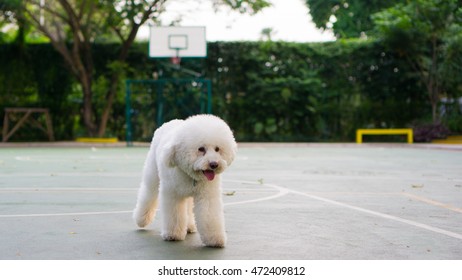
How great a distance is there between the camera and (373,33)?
2597 cm

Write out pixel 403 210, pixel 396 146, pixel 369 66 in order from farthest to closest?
pixel 369 66
pixel 396 146
pixel 403 210

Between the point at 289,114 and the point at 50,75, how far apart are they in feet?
30.1

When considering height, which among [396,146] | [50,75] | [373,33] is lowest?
→ [396,146]

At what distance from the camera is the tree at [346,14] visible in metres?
35.1

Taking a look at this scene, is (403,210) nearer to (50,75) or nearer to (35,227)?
(35,227)

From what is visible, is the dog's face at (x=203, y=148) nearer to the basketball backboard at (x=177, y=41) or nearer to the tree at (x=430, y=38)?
the basketball backboard at (x=177, y=41)

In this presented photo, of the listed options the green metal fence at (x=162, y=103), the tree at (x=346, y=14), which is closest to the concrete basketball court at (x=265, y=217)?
the green metal fence at (x=162, y=103)

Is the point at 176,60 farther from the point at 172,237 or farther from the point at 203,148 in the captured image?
the point at 203,148

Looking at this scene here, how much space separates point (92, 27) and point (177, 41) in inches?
141

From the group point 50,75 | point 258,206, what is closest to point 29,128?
point 50,75

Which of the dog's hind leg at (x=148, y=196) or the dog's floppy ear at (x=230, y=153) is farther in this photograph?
the dog's hind leg at (x=148, y=196)

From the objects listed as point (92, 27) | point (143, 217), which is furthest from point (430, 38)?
point (143, 217)

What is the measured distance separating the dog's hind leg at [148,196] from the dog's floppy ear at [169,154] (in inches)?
28.5

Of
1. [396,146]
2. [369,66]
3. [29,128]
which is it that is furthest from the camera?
[369,66]
